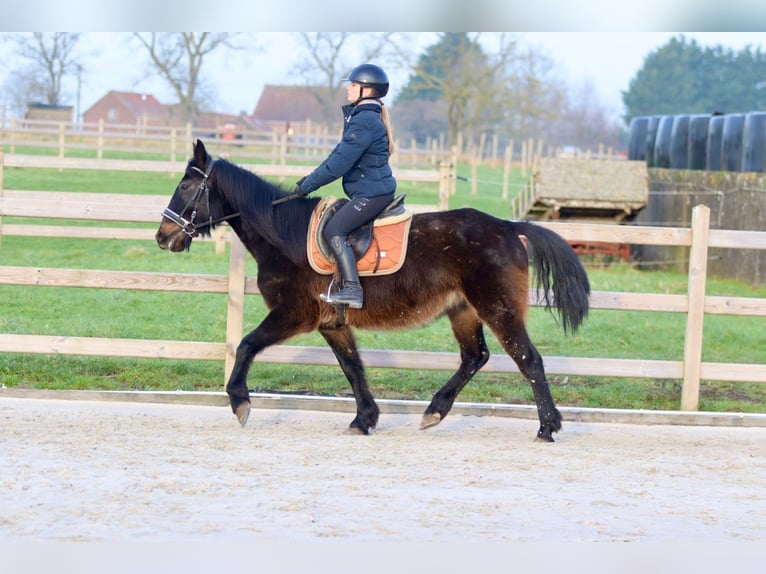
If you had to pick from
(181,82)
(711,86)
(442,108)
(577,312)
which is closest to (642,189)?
(577,312)

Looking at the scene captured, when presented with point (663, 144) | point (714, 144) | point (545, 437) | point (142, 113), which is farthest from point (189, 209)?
point (142, 113)

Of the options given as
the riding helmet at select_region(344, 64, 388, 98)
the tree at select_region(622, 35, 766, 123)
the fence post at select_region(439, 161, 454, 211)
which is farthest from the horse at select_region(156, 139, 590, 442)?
the tree at select_region(622, 35, 766, 123)

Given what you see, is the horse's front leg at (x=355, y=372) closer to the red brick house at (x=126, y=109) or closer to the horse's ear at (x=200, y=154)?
the horse's ear at (x=200, y=154)

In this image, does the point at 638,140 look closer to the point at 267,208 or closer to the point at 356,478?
the point at 267,208

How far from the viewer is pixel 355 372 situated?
6.61 meters

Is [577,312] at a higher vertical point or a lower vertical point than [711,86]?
lower

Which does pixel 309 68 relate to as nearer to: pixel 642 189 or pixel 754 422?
pixel 642 189

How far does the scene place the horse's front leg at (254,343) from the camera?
631 cm

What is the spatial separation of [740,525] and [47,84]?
144ft

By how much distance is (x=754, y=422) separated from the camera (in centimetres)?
711

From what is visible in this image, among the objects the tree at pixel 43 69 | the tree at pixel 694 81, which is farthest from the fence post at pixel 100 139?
the tree at pixel 694 81

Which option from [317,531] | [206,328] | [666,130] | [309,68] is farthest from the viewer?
[309,68]

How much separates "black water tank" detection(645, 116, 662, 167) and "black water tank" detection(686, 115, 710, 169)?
1.95 m

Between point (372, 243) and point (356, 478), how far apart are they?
1.72m
